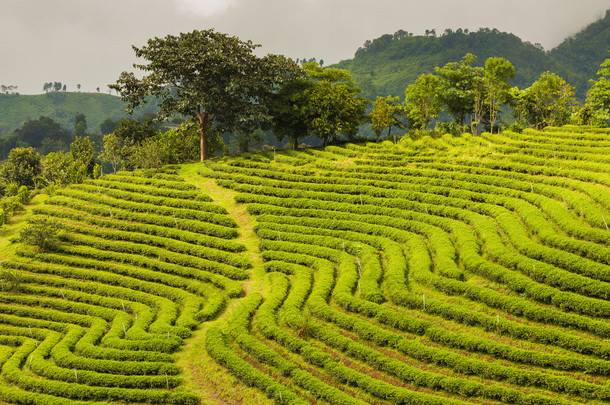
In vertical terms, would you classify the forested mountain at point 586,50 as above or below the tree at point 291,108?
above

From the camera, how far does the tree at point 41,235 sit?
1574 inches

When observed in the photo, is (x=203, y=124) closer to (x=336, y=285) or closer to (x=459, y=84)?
(x=336, y=285)

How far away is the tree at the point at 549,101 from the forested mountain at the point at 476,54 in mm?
99159

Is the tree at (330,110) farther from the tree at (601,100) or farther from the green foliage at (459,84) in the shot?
the tree at (601,100)

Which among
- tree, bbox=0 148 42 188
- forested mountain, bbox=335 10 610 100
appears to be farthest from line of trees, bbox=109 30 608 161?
forested mountain, bbox=335 10 610 100

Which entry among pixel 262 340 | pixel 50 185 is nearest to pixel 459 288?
pixel 262 340

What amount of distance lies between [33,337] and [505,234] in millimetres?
31290

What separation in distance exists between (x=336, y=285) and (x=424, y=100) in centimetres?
3784

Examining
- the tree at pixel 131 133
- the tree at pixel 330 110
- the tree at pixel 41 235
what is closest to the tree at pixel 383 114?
the tree at pixel 330 110

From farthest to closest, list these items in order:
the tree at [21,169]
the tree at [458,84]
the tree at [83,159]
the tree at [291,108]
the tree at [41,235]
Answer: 1. the tree at [458,84]
2. the tree at [21,169]
3. the tree at [291,108]
4. the tree at [83,159]
5. the tree at [41,235]

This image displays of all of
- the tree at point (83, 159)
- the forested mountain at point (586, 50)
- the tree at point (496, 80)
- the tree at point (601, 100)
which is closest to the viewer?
the tree at point (601, 100)

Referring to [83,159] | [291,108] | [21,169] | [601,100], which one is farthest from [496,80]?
[21,169]

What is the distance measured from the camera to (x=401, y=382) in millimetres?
23672

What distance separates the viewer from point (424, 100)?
62.7 m
